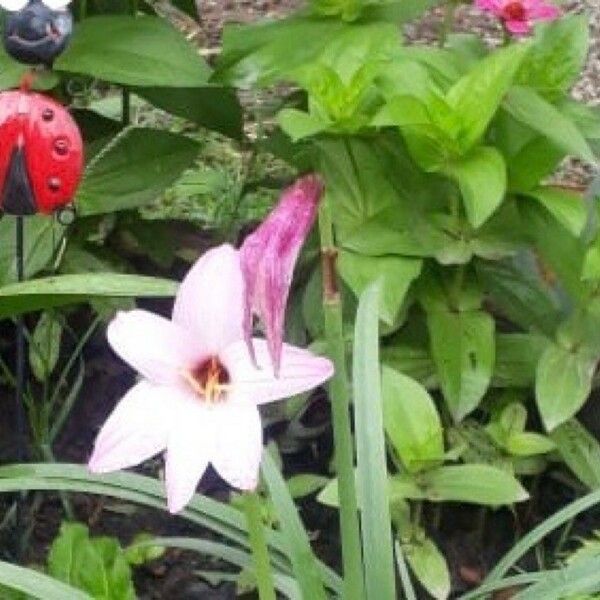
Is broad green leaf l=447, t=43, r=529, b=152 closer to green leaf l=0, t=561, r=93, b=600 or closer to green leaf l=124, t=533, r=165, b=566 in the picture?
green leaf l=124, t=533, r=165, b=566

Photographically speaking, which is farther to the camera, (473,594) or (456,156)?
(456,156)

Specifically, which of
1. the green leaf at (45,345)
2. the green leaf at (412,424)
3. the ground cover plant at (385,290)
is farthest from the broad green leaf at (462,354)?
the green leaf at (45,345)

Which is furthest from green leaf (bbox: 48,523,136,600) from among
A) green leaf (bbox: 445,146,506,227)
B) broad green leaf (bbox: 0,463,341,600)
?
green leaf (bbox: 445,146,506,227)

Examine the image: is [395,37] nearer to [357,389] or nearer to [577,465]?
[577,465]

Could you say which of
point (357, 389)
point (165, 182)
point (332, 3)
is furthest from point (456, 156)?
point (357, 389)

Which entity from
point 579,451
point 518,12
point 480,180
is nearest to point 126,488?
point 480,180

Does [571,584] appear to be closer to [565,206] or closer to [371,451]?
[371,451]

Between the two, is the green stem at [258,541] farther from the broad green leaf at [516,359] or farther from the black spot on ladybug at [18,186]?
the broad green leaf at [516,359]
